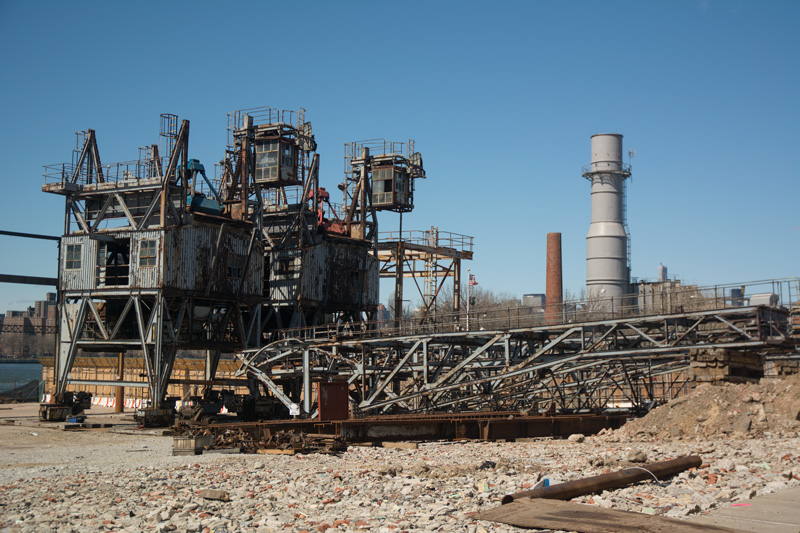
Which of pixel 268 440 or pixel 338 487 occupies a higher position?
pixel 338 487

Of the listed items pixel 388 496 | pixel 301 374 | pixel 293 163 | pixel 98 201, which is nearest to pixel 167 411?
pixel 301 374

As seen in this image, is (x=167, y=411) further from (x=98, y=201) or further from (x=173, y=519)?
(x=173, y=519)

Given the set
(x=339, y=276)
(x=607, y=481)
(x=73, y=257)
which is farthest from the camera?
(x=339, y=276)

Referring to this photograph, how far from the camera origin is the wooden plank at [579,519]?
9.33 m

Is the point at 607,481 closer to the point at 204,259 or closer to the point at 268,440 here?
the point at 268,440

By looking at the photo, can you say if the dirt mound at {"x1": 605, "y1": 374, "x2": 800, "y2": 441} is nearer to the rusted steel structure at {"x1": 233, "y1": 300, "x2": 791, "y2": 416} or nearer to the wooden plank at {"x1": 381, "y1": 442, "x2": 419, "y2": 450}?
the rusted steel structure at {"x1": 233, "y1": 300, "x2": 791, "y2": 416}

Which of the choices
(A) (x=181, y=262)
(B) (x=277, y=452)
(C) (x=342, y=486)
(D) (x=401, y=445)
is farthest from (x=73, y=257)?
(C) (x=342, y=486)

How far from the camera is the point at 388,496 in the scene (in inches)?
503

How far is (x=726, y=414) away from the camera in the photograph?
21484 mm

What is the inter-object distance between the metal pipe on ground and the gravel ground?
0.16 metres

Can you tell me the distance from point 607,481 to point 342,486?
4486 millimetres

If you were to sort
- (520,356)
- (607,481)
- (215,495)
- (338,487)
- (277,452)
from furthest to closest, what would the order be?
(520,356), (277,452), (338,487), (215,495), (607,481)

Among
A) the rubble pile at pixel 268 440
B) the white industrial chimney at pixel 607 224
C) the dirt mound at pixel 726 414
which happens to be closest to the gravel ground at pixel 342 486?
the dirt mound at pixel 726 414

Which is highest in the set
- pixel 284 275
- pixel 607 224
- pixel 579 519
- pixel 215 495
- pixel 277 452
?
pixel 607 224
